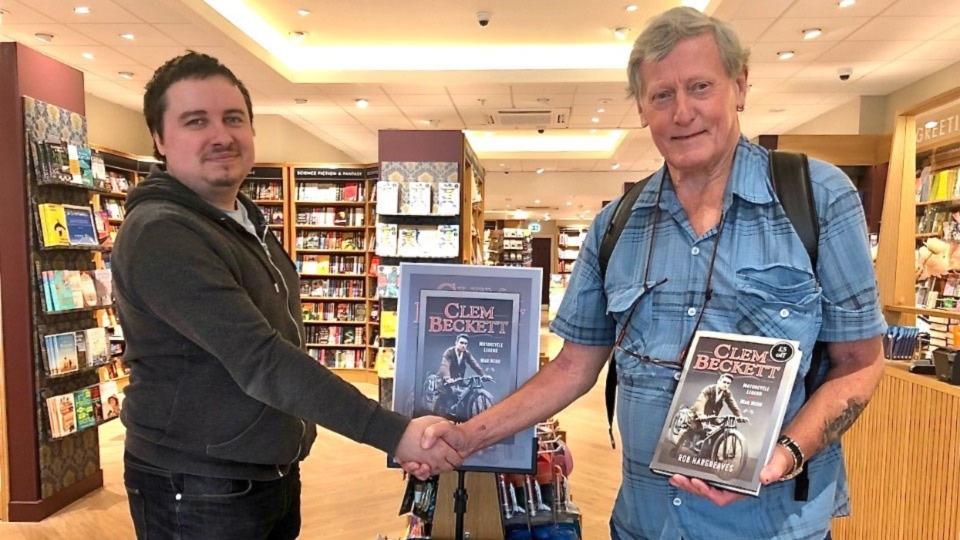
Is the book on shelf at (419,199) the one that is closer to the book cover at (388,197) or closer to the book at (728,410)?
the book cover at (388,197)

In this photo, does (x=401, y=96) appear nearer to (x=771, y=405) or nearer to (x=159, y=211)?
(x=159, y=211)

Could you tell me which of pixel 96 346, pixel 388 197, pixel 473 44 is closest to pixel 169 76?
pixel 96 346

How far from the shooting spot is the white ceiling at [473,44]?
4945mm

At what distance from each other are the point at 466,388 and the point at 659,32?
40.9 inches

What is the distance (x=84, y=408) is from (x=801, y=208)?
4457 mm

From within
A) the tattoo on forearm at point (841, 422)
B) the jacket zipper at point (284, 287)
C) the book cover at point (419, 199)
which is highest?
the book cover at point (419, 199)

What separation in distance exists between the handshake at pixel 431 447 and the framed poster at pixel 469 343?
100mm

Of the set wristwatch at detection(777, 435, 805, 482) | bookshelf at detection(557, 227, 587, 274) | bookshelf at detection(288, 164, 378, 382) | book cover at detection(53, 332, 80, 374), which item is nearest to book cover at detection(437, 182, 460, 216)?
bookshelf at detection(288, 164, 378, 382)

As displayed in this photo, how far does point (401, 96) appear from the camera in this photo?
730cm

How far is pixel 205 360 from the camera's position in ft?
4.69

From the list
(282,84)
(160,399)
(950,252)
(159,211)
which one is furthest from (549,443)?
(282,84)

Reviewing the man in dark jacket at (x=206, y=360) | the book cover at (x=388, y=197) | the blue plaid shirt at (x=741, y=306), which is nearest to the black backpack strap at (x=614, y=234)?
the blue plaid shirt at (x=741, y=306)

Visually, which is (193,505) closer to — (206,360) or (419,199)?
(206,360)

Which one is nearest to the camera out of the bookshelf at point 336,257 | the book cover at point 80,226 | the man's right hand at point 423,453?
the man's right hand at point 423,453
